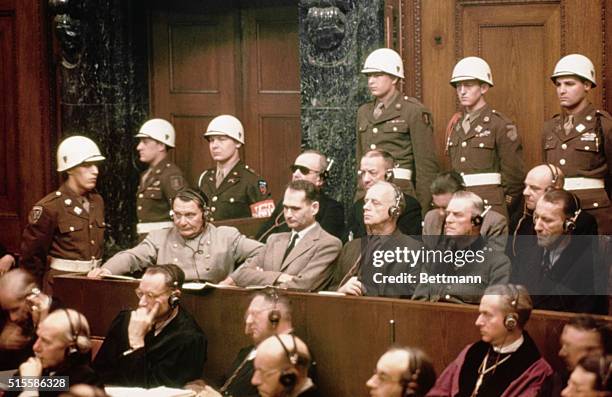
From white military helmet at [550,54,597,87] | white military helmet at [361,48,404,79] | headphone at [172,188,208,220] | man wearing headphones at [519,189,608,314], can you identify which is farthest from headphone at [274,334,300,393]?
white military helmet at [361,48,404,79]

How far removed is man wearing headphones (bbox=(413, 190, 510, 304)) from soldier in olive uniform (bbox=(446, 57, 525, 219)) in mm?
1287

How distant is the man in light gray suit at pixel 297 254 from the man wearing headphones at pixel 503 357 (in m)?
1.39

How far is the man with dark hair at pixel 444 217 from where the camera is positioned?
7039 millimetres

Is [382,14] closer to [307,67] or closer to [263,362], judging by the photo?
[307,67]

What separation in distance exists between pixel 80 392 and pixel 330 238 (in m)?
3.01

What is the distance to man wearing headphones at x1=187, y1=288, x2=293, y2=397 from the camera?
618cm

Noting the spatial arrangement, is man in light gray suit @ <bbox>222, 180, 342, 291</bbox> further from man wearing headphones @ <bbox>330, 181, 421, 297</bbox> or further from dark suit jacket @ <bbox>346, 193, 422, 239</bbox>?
dark suit jacket @ <bbox>346, 193, 422, 239</bbox>

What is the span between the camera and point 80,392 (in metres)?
4.25

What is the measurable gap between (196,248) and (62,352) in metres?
1.89

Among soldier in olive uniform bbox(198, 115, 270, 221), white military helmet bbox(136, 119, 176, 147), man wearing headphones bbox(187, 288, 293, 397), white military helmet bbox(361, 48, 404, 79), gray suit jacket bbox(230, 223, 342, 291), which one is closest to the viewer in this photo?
man wearing headphones bbox(187, 288, 293, 397)

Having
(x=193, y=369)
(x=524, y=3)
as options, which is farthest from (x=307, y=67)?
(x=193, y=369)

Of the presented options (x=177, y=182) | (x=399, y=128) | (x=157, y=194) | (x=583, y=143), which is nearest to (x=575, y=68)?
(x=583, y=143)

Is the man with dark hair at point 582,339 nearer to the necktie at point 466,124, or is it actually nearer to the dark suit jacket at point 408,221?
the dark suit jacket at point 408,221

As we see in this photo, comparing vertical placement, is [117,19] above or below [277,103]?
above
